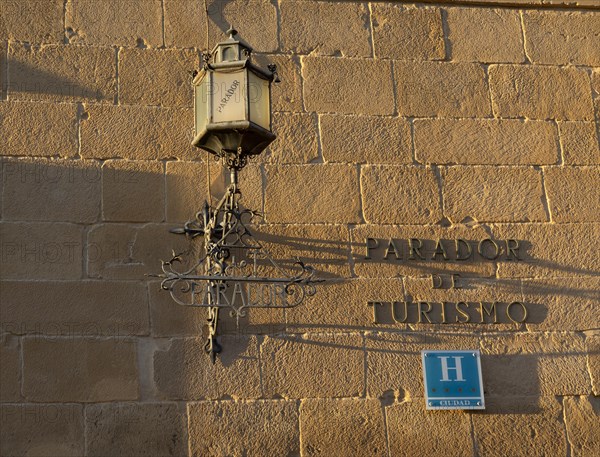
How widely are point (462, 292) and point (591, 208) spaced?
945 millimetres

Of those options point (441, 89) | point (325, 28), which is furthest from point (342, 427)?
point (325, 28)

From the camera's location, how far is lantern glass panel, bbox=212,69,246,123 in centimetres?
485

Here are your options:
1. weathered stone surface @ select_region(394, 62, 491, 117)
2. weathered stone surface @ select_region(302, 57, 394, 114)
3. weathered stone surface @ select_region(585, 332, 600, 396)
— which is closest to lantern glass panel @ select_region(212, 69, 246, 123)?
weathered stone surface @ select_region(302, 57, 394, 114)

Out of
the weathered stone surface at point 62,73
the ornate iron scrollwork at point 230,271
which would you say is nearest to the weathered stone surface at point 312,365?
the ornate iron scrollwork at point 230,271

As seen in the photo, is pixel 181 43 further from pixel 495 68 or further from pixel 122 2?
pixel 495 68

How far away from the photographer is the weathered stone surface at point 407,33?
244 inches

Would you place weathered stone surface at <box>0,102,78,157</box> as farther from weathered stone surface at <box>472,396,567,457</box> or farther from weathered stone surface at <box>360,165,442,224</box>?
weathered stone surface at <box>472,396,567,457</box>

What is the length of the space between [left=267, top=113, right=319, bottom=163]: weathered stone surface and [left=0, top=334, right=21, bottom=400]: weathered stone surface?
5.54ft

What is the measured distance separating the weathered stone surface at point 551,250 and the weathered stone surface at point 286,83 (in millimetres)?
1346

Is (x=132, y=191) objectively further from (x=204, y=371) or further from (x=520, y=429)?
(x=520, y=429)

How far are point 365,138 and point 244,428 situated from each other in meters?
1.78

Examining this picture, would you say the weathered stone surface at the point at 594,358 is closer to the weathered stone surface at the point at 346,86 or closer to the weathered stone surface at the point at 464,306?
the weathered stone surface at the point at 464,306

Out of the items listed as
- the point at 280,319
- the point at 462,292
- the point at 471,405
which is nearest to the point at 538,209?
the point at 462,292

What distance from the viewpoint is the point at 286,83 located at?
6008mm
